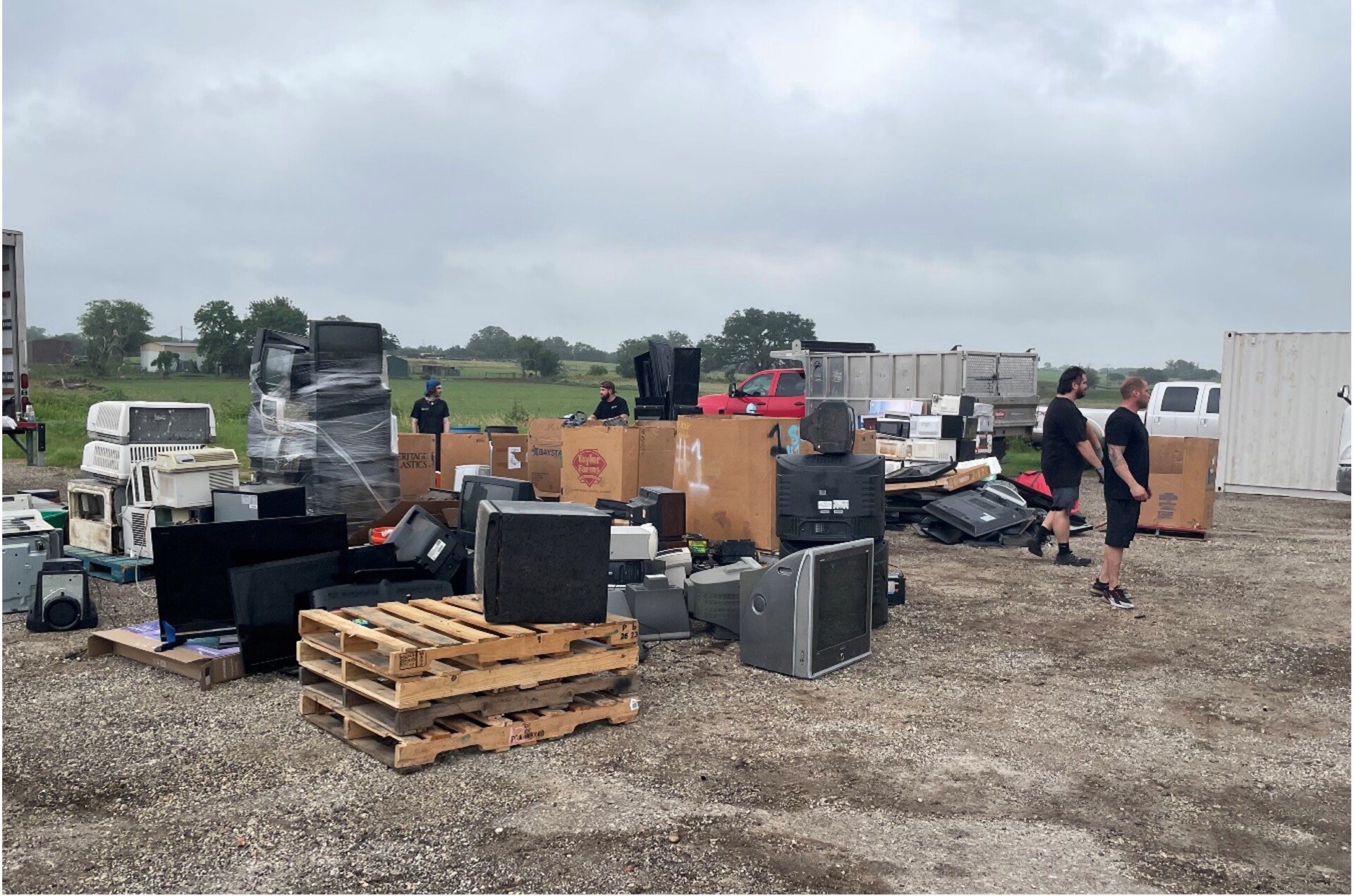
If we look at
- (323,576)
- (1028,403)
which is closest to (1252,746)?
(323,576)

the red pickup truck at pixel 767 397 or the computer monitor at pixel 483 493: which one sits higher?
the red pickup truck at pixel 767 397

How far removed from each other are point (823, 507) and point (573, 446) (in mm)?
3318

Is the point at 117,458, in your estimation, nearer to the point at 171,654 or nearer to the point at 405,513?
the point at 405,513

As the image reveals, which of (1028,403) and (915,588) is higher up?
(1028,403)

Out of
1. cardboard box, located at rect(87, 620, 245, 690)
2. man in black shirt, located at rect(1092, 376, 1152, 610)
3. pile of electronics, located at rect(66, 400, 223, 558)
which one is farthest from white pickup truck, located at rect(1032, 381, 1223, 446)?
cardboard box, located at rect(87, 620, 245, 690)

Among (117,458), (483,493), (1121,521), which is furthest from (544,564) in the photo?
(117,458)

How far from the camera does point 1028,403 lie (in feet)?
61.0

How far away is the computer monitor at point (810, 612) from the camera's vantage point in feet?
18.8

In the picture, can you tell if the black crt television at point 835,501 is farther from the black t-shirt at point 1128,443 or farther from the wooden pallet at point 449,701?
the black t-shirt at point 1128,443

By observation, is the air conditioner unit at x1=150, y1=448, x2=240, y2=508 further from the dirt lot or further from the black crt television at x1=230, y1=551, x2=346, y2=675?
the black crt television at x1=230, y1=551, x2=346, y2=675

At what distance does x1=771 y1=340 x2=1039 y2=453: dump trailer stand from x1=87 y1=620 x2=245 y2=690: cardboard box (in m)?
13.3

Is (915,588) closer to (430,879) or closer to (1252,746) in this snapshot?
(1252,746)

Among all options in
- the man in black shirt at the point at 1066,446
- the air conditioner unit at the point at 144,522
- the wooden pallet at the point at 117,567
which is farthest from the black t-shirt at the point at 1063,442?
the wooden pallet at the point at 117,567

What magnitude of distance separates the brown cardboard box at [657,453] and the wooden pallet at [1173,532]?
572cm
